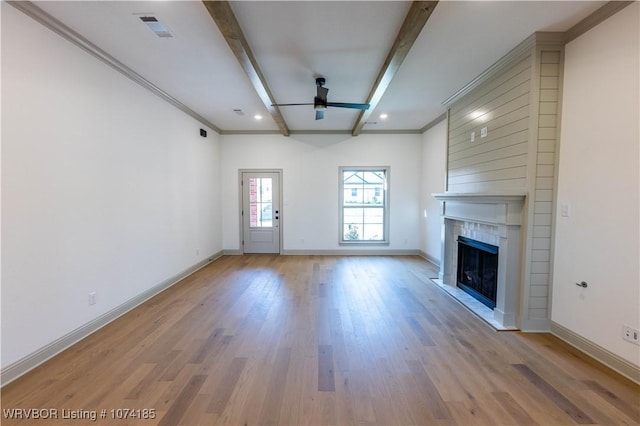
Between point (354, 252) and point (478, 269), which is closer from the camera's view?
point (478, 269)

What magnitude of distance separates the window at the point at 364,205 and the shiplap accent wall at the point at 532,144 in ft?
10.9


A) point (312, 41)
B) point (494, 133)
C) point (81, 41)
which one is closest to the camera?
point (81, 41)

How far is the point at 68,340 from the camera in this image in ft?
7.97

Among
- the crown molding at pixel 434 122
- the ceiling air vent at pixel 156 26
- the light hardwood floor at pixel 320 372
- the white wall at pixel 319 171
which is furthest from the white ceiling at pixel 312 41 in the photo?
the light hardwood floor at pixel 320 372

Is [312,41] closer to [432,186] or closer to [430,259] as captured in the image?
[432,186]

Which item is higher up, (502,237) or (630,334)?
(502,237)

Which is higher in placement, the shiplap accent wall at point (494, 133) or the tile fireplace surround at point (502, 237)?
the shiplap accent wall at point (494, 133)

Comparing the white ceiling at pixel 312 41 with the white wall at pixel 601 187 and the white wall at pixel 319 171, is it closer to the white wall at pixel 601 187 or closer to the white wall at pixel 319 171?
the white wall at pixel 601 187

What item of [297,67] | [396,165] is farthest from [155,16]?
[396,165]

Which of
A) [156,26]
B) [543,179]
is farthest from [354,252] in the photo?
[156,26]

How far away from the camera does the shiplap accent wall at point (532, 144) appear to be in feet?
8.43

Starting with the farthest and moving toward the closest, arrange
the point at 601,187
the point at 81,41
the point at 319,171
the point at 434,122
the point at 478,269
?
the point at 319,171, the point at 434,122, the point at 478,269, the point at 81,41, the point at 601,187

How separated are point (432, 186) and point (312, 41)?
13.0ft

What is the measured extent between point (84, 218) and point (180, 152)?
2.13 meters
